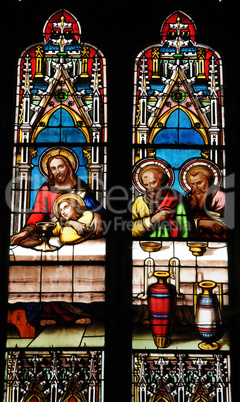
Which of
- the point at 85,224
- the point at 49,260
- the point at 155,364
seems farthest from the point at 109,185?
the point at 155,364

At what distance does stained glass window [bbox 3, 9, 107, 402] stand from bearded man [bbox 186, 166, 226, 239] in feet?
2.88

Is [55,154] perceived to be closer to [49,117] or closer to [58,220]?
[49,117]

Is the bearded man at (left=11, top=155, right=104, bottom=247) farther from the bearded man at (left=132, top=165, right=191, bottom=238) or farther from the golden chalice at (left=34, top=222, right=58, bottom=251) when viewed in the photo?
the bearded man at (left=132, top=165, right=191, bottom=238)

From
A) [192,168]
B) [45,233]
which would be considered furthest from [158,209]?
[45,233]

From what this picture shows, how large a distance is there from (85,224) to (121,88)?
145cm

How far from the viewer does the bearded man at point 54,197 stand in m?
7.30

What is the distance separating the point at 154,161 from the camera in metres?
7.53

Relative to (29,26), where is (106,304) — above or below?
below

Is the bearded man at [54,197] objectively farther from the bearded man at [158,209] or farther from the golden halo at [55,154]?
the bearded man at [158,209]

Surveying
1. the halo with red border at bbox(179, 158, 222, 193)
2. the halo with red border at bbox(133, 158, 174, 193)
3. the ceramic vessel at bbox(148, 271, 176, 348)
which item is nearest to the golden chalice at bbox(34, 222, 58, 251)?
the halo with red border at bbox(133, 158, 174, 193)

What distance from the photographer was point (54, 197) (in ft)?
24.4

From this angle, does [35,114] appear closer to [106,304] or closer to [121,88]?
[121,88]

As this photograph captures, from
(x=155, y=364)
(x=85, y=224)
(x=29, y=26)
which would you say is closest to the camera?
(x=155, y=364)

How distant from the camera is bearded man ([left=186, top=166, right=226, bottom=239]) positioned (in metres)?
7.33
